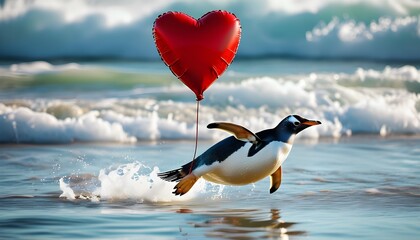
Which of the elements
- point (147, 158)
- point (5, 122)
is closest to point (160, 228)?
point (147, 158)

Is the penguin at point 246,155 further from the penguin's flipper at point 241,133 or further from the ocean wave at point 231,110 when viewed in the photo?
the ocean wave at point 231,110

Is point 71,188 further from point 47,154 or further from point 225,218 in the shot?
point 47,154

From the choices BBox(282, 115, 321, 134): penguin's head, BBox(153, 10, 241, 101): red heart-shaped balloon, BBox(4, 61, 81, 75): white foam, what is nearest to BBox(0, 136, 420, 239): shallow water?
BBox(282, 115, 321, 134): penguin's head

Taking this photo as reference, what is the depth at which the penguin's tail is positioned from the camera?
37.8ft

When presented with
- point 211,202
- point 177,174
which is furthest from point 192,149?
point 177,174

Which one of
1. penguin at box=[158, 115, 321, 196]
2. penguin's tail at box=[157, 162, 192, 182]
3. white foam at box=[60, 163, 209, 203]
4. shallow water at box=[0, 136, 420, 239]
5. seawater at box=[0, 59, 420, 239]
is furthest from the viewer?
white foam at box=[60, 163, 209, 203]

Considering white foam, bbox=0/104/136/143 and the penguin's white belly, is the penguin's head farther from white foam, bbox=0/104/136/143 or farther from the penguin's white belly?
white foam, bbox=0/104/136/143

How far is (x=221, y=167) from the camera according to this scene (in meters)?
11.1

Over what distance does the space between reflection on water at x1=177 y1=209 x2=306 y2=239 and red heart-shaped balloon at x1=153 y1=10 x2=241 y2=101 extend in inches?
55.6

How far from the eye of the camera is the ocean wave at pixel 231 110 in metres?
19.6

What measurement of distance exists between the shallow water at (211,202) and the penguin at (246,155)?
0.36m

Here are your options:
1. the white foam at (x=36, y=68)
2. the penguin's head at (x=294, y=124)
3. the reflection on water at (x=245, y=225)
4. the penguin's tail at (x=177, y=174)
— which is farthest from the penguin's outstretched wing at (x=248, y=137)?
the white foam at (x=36, y=68)

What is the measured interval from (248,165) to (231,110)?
11869 millimetres

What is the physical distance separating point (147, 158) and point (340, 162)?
8.86 ft
